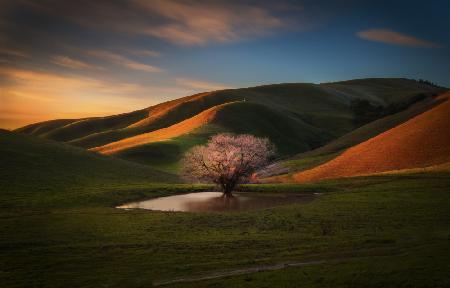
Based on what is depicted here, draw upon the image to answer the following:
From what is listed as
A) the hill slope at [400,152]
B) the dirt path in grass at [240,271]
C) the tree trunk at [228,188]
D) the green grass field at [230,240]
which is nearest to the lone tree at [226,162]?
the tree trunk at [228,188]

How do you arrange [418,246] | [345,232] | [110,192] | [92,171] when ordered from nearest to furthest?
1. [418,246]
2. [345,232]
3. [110,192]
4. [92,171]

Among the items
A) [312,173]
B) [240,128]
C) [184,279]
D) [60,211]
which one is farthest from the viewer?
[240,128]

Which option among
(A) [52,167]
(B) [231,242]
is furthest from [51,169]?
(B) [231,242]

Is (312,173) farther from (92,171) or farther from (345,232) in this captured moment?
(345,232)

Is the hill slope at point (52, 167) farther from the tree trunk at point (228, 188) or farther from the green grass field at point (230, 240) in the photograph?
the tree trunk at point (228, 188)

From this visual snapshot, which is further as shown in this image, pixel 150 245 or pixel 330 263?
pixel 150 245

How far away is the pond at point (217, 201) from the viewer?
154ft

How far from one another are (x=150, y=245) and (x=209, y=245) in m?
3.71

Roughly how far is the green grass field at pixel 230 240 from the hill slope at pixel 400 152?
2572cm

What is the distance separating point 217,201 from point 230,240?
79.9 ft

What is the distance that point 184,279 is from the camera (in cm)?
1964

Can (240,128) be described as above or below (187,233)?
above

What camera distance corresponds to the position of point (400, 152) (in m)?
81.5

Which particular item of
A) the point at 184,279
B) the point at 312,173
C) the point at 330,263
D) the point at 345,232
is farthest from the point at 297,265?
the point at 312,173
